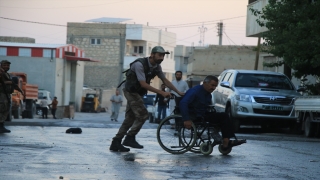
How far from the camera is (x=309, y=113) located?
819 inches

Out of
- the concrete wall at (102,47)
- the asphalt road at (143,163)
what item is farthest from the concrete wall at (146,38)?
the asphalt road at (143,163)

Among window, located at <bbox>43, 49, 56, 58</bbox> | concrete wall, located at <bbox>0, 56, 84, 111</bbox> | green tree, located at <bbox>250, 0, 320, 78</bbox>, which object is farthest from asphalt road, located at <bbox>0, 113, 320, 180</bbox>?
window, located at <bbox>43, 49, 56, 58</bbox>

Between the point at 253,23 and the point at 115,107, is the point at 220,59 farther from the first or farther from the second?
the point at 115,107

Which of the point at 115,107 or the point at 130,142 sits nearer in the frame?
the point at 130,142

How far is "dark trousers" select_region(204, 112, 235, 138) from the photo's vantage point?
12.2 meters

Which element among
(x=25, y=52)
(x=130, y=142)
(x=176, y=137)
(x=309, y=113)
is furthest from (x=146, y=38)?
(x=176, y=137)

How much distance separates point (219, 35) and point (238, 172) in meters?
94.1

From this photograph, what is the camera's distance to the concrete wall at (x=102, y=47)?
89.0 metres

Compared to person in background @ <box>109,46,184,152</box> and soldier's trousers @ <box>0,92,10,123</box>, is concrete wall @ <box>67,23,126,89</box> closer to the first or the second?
soldier's trousers @ <box>0,92,10,123</box>

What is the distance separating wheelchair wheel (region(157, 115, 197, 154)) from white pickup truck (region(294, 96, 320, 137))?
8.23 m

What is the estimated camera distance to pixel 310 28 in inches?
902

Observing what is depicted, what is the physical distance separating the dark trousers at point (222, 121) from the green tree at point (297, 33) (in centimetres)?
1034

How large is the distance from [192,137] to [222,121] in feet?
1.79

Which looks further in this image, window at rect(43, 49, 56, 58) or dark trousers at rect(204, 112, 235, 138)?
window at rect(43, 49, 56, 58)
